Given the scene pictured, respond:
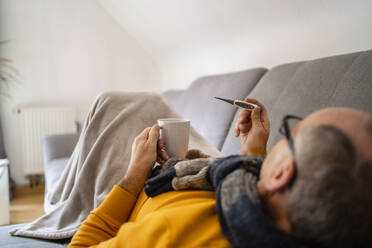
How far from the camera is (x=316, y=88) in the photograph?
41.9 inches

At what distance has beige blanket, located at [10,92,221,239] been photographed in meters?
1.01

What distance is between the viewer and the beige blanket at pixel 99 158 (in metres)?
1.01

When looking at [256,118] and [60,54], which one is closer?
[256,118]

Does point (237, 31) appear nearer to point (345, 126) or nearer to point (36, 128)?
point (345, 126)

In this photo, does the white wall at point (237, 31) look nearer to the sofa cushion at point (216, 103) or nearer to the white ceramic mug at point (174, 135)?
the sofa cushion at point (216, 103)

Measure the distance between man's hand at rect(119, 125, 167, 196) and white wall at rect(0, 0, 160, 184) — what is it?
2544mm

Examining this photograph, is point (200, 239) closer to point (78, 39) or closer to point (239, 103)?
point (239, 103)

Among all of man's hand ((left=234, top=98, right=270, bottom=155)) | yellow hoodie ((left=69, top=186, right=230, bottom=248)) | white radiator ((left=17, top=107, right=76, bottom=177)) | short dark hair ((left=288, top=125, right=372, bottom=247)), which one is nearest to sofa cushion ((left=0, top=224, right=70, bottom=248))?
yellow hoodie ((left=69, top=186, right=230, bottom=248))

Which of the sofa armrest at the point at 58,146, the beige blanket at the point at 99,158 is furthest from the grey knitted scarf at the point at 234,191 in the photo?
the sofa armrest at the point at 58,146

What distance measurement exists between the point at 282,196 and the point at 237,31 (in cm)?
177

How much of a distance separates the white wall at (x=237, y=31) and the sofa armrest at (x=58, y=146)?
1.26m

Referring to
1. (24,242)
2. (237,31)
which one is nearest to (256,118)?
(24,242)

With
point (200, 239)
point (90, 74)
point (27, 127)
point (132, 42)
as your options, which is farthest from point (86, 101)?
point (200, 239)

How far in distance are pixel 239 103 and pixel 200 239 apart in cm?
44
